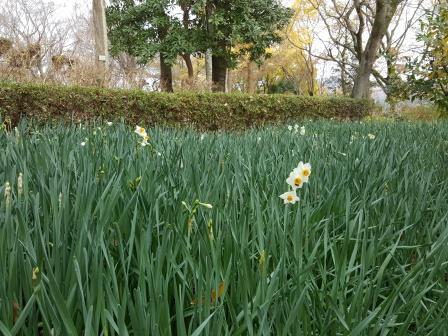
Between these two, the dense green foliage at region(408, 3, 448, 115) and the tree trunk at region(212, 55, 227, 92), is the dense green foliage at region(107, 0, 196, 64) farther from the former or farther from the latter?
the dense green foliage at region(408, 3, 448, 115)

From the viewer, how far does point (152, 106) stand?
711 cm

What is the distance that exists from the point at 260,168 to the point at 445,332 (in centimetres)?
110

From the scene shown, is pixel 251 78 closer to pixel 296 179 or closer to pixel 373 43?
pixel 373 43

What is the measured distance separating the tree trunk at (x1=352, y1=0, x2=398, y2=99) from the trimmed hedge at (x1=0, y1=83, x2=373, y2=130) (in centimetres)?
402

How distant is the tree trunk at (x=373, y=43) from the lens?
14.0 m

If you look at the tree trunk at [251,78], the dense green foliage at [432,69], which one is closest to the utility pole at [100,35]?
the dense green foliage at [432,69]

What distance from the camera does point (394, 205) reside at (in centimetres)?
128

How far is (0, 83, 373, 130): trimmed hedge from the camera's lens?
5555 millimetres

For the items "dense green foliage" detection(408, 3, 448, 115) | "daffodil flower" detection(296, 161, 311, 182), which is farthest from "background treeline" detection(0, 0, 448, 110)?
"daffodil flower" detection(296, 161, 311, 182)

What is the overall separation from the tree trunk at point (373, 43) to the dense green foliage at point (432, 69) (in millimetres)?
6390

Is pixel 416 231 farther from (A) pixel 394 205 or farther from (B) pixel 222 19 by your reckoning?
(B) pixel 222 19

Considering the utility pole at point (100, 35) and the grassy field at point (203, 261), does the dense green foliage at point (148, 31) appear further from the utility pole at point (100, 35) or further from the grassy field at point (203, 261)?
the grassy field at point (203, 261)

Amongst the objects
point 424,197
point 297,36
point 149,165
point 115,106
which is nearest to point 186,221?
point 149,165

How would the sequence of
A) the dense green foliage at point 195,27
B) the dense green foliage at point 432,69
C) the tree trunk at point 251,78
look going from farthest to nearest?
the tree trunk at point 251,78
the dense green foliage at point 195,27
the dense green foliage at point 432,69
